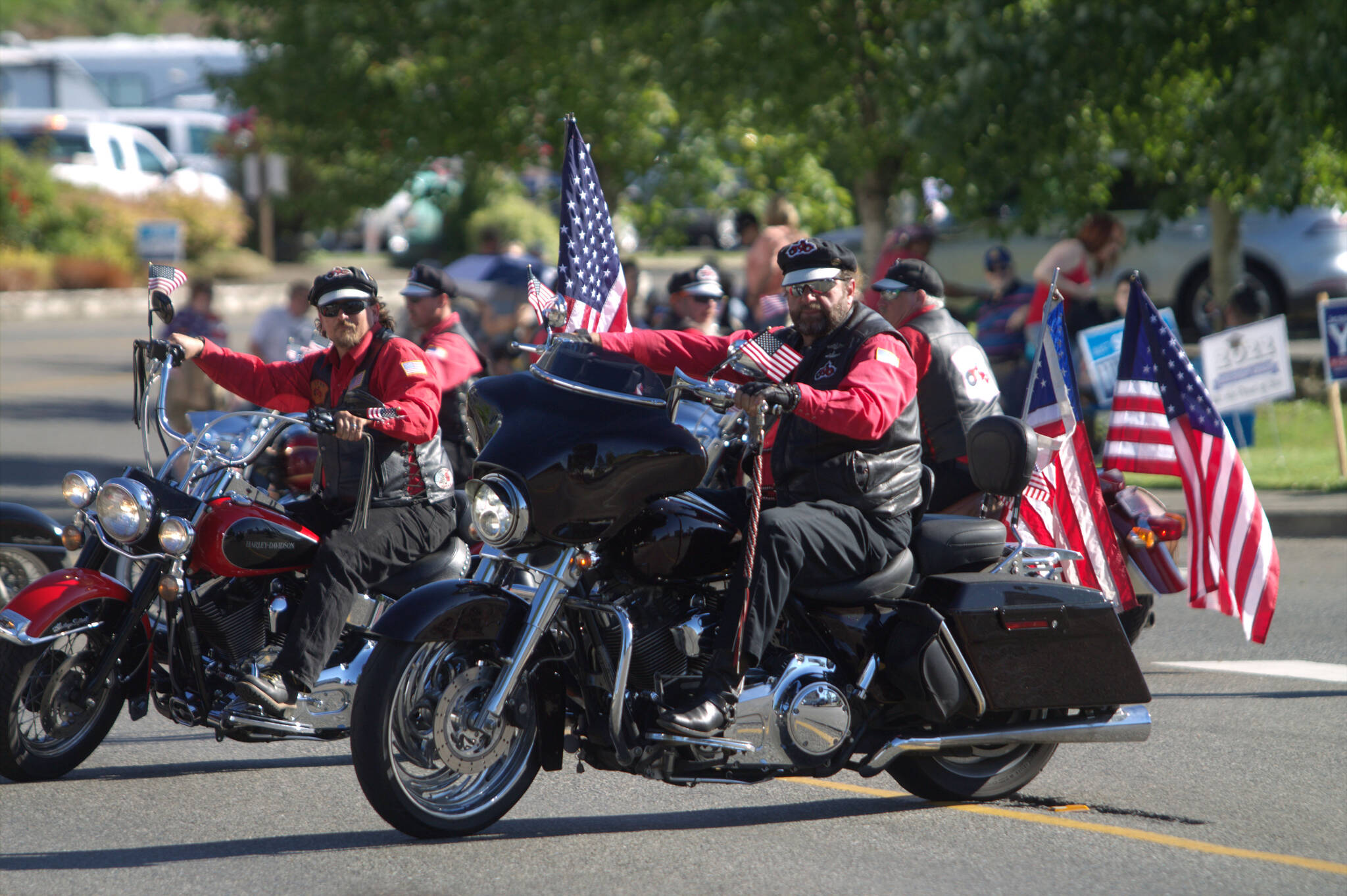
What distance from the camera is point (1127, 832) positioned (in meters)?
5.29

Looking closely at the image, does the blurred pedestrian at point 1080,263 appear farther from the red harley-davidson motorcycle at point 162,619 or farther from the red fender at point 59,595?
the red fender at point 59,595

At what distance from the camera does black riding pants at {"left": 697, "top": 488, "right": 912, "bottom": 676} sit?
495 cm

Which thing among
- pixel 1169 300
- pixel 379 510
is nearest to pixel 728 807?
pixel 379 510


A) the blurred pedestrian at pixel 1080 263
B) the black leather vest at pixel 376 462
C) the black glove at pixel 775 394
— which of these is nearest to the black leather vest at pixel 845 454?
the black glove at pixel 775 394

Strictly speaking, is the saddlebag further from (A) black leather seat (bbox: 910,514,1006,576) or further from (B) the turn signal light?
(B) the turn signal light

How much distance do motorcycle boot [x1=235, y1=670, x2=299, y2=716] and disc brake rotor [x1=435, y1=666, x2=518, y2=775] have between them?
1054 millimetres

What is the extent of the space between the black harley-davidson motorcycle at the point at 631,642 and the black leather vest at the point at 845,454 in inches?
9.2

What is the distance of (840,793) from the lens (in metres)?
5.84

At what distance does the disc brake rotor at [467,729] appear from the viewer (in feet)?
16.0

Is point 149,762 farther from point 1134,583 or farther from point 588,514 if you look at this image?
point 1134,583

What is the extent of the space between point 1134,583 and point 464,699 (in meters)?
3.37

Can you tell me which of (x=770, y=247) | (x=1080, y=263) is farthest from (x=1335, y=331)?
(x=770, y=247)

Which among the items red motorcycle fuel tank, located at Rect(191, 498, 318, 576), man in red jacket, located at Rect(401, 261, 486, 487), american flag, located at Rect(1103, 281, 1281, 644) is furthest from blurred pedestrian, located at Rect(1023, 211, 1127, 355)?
red motorcycle fuel tank, located at Rect(191, 498, 318, 576)

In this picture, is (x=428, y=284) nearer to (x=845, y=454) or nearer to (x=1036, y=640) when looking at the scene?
(x=845, y=454)
